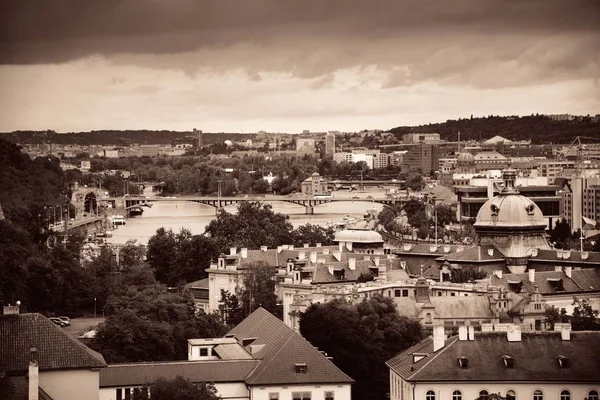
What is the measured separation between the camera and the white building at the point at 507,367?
3612cm

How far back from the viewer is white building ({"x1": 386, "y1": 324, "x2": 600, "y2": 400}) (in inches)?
1422

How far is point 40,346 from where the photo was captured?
34.2 meters

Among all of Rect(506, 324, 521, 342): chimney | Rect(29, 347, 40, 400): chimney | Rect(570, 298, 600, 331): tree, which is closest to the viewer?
Rect(29, 347, 40, 400): chimney

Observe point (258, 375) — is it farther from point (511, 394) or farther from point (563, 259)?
point (563, 259)

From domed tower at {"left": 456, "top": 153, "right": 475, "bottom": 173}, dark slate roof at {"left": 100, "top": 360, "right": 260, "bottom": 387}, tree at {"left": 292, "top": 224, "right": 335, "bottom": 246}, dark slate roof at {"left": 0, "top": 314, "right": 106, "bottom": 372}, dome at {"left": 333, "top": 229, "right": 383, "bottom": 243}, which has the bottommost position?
domed tower at {"left": 456, "top": 153, "right": 475, "bottom": 173}

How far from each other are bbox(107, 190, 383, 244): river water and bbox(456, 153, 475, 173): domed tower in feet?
48.4

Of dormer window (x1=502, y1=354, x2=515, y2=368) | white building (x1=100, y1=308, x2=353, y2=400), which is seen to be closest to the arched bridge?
white building (x1=100, y1=308, x2=353, y2=400)

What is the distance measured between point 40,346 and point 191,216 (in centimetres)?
10585

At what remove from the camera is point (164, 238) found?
74.6 m

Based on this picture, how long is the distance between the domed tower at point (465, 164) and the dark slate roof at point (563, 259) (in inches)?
4449

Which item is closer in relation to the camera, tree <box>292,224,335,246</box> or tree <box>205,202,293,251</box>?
tree <box>205,202,293,251</box>

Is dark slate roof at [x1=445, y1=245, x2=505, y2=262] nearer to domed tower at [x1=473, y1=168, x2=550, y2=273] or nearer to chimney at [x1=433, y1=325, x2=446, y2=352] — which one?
domed tower at [x1=473, y1=168, x2=550, y2=273]

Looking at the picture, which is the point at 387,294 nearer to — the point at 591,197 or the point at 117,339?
the point at 117,339

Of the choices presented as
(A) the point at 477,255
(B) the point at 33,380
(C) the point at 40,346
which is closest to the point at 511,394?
(C) the point at 40,346
